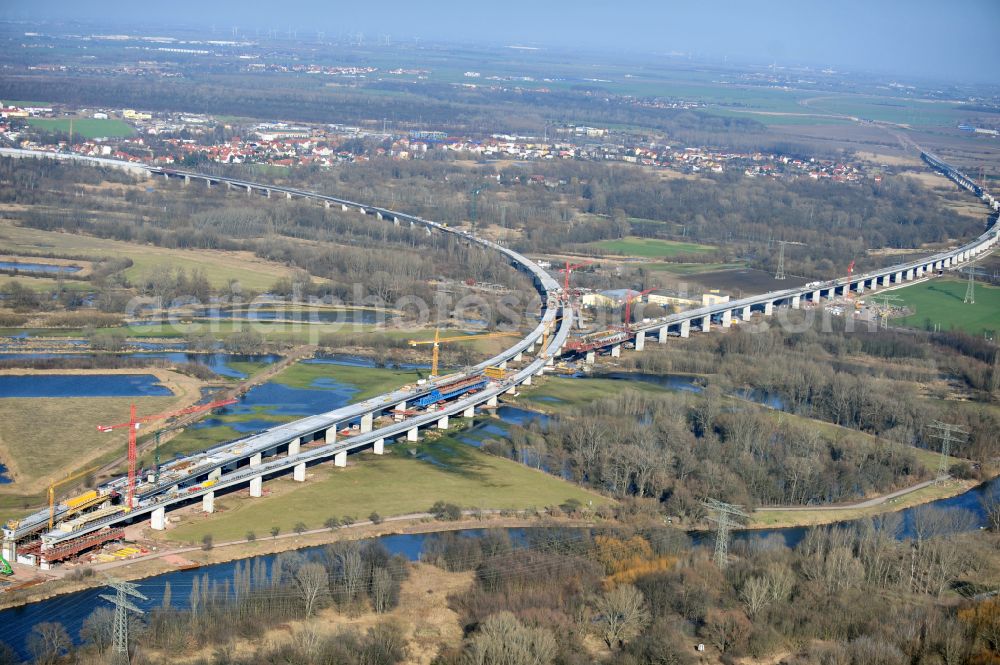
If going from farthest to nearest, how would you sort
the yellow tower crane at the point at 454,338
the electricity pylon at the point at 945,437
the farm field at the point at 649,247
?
the farm field at the point at 649,247 < the yellow tower crane at the point at 454,338 < the electricity pylon at the point at 945,437

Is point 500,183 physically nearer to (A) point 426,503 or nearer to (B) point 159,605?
(A) point 426,503

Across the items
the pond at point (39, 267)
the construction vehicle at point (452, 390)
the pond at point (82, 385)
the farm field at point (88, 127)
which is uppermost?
the farm field at point (88, 127)

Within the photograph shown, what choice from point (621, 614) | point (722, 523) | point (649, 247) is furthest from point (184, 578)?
point (649, 247)

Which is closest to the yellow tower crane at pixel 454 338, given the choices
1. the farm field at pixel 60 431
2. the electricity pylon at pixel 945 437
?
the farm field at pixel 60 431

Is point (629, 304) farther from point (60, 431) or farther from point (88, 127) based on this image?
point (88, 127)

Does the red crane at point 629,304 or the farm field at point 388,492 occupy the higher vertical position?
the red crane at point 629,304

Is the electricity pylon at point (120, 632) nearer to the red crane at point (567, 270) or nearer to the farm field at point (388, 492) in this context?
the farm field at point (388, 492)
